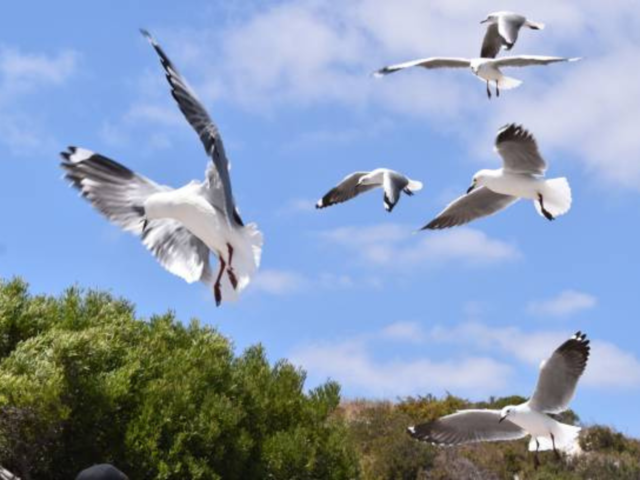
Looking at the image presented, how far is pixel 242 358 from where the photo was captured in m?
12.2

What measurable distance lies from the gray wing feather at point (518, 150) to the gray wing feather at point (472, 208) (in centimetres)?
181

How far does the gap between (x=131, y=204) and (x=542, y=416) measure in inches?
249

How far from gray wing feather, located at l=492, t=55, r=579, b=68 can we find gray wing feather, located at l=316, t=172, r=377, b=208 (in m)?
2.10

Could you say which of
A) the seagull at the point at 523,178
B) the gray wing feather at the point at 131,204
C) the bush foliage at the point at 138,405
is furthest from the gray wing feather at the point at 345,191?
the gray wing feather at the point at 131,204

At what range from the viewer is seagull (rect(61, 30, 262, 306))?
639 cm

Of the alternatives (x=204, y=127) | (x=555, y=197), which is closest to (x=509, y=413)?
(x=555, y=197)

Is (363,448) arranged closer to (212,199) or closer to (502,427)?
(502,427)

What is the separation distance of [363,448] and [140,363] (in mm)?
7414

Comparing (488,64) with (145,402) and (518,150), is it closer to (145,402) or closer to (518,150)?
(518,150)

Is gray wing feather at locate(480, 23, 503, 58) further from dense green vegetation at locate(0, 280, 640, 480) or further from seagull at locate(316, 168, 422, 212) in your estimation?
dense green vegetation at locate(0, 280, 640, 480)

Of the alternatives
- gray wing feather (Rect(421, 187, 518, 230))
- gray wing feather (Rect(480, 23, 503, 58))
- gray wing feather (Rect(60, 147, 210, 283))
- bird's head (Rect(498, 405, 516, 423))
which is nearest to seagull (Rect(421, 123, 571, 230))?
gray wing feather (Rect(421, 187, 518, 230))

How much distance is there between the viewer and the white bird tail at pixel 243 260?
6289mm

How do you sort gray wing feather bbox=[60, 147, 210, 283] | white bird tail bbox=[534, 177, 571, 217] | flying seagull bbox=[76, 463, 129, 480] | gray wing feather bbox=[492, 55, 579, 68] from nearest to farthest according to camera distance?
flying seagull bbox=[76, 463, 129, 480] → gray wing feather bbox=[60, 147, 210, 283] → white bird tail bbox=[534, 177, 571, 217] → gray wing feather bbox=[492, 55, 579, 68]

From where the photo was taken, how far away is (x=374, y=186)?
13516 mm
